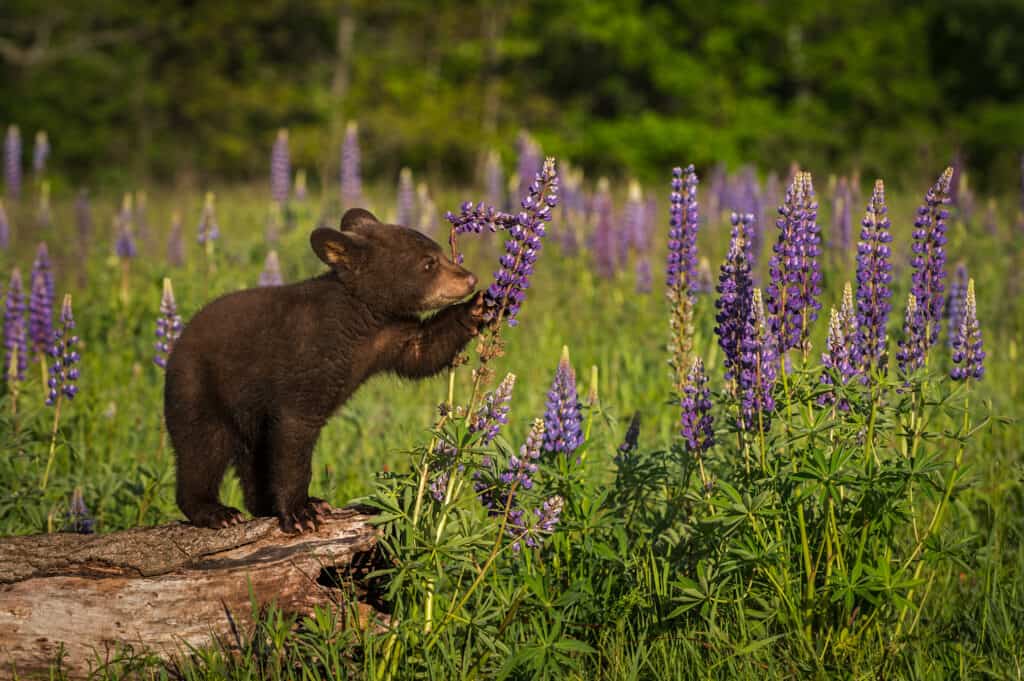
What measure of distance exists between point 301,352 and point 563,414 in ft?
3.27

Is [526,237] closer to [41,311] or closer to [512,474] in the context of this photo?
[512,474]

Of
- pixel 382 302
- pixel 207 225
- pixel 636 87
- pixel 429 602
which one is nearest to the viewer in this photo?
pixel 429 602

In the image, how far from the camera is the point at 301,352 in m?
3.71

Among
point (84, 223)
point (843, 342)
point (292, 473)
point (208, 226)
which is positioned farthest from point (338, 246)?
point (84, 223)

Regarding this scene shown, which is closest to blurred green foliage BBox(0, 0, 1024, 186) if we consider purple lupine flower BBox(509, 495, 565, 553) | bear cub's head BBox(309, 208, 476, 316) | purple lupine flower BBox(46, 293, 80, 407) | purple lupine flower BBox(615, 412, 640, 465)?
purple lupine flower BBox(46, 293, 80, 407)

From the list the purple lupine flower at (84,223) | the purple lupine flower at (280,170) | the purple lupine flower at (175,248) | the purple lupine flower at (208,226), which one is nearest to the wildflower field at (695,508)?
the purple lupine flower at (208,226)

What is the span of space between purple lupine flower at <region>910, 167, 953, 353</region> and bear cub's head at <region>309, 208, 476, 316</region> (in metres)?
1.68

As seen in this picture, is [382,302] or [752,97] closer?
[382,302]

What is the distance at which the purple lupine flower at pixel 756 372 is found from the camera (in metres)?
3.45

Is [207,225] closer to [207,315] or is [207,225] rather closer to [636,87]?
[207,315]

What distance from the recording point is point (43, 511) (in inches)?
180

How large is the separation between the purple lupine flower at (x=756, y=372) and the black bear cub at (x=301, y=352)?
97 cm

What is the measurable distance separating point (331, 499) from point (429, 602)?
1.60 m

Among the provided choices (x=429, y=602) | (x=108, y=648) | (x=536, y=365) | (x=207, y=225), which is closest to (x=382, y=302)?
(x=429, y=602)
